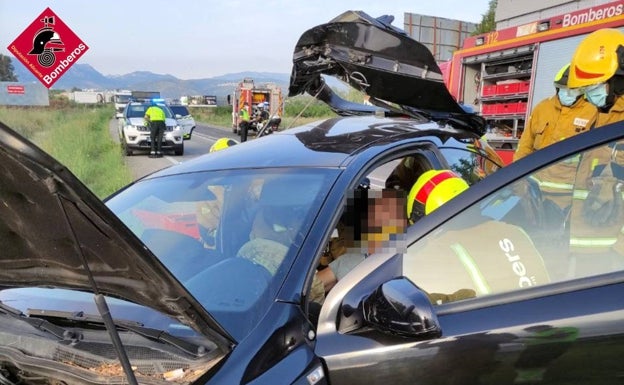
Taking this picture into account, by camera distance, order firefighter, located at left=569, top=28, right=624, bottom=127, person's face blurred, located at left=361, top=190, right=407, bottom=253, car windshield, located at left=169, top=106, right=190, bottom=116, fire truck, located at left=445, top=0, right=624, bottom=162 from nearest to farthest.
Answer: person's face blurred, located at left=361, top=190, right=407, bottom=253
firefighter, located at left=569, top=28, right=624, bottom=127
fire truck, located at left=445, top=0, right=624, bottom=162
car windshield, located at left=169, top=106, right=190, bottom=116

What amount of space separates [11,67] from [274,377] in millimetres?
82270

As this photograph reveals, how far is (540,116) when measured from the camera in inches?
149

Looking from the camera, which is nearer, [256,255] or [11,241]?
[11,241]

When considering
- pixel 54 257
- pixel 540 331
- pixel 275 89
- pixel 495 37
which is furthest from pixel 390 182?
pixel 275 89

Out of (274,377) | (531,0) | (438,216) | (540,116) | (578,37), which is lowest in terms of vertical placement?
(274,377)

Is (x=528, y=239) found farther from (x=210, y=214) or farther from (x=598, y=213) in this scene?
Answer: (x=210, y=214)

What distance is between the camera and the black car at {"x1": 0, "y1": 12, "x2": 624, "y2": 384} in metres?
1.33

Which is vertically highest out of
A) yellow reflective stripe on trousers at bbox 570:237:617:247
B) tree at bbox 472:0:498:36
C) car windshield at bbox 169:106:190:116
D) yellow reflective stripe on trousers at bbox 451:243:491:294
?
tree at bbox 472:0:498:36

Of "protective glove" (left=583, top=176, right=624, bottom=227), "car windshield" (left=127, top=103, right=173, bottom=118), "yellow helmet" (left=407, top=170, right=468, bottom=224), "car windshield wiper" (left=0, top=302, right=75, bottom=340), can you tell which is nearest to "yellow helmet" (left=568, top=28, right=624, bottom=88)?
"yellow helmet" (left=407, top=170, right=468, bottom=224)

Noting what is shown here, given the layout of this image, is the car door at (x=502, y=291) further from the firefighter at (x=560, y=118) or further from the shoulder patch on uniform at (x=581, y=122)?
the shoulder patch on uniform at (x=581, y=122)

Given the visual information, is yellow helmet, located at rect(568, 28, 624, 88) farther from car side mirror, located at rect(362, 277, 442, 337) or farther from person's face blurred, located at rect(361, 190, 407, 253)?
car side mirror, located at rect(362, 277, 442, 337)

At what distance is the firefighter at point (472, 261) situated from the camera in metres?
1.56

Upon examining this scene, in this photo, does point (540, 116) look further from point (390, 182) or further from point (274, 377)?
point (274, 377)

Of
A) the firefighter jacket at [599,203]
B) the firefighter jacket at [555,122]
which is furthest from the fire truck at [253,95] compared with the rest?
the firefighter jacket at [599,203]
